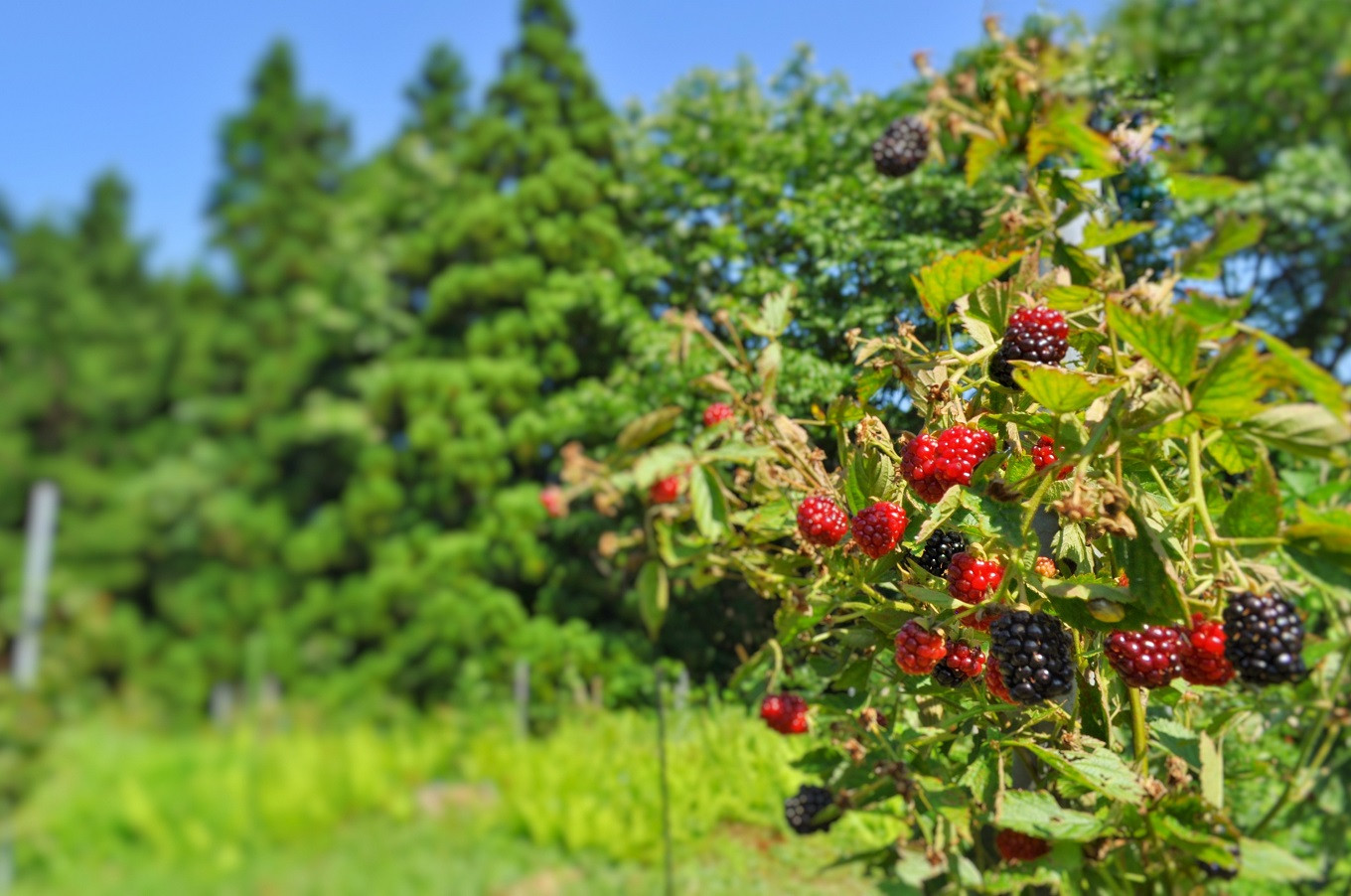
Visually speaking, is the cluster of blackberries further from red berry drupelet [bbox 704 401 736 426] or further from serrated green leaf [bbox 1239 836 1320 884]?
red berry drupelet [bbox 704 401 736 426]

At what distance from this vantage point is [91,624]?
537 centimetres

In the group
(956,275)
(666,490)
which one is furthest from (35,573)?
(956,275)

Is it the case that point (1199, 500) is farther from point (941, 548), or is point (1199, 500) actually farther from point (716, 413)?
point (716, 413)

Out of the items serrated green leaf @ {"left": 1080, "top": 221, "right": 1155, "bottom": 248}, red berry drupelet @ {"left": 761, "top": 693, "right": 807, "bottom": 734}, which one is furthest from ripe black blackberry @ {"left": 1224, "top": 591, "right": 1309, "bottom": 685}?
red berry drupelet @ {"left": 761, "top": 693, "right": 807, "bottom": 734}

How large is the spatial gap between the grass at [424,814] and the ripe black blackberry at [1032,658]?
161 centimetres

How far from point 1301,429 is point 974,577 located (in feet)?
0.92

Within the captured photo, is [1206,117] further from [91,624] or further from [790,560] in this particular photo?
[91,624]

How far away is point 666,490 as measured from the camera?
4.99 ft

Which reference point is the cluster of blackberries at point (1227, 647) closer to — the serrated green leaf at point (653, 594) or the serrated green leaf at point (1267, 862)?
the serrated green leaf at point (1267, 862)

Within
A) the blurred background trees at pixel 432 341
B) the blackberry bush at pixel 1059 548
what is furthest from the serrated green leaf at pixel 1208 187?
the blurred background trees at pixel 432 341

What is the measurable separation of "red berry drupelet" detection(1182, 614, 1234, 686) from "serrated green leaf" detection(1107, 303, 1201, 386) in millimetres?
225

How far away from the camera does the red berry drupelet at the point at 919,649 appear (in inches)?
34.0

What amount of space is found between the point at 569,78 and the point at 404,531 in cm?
295

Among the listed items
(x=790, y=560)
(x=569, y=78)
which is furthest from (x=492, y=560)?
(x=790, y=560)
